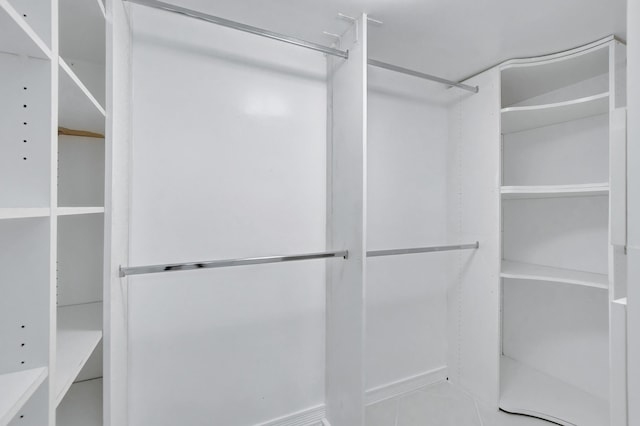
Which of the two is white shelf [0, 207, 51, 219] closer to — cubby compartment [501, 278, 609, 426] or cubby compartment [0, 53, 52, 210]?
cubby compartment [0, 53, 52, 210]

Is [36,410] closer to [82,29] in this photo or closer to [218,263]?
[218,263]

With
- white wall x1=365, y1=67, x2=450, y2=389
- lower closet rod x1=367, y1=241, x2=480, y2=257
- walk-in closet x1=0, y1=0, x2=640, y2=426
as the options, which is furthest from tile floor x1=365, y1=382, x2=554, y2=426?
lower closet rod x1=367, y1=241, x2=480, y2=257

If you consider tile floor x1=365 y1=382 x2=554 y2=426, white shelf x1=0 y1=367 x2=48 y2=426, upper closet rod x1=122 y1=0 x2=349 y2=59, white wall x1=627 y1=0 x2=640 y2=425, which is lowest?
tile floor x1=365 y1=382 x2=554 y2=426

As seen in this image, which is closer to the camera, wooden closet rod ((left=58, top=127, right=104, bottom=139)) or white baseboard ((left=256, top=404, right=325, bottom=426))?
wooden closet rod ((left=58, top=127, right=104, bottom=139))

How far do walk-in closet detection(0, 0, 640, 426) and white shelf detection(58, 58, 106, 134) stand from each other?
0.04 ft

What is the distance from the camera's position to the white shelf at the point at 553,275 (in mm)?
1554

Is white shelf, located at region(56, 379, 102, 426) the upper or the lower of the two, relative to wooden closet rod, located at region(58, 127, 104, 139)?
lower

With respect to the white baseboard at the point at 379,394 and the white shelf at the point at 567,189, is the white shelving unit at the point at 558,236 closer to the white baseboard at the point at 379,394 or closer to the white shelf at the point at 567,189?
the white shelf at the point at 567,189

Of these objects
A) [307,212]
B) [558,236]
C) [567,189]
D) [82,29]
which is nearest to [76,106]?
[82,29]

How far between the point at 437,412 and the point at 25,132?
2.26 m

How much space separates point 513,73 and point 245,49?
5.41ft

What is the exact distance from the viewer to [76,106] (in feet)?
3.09

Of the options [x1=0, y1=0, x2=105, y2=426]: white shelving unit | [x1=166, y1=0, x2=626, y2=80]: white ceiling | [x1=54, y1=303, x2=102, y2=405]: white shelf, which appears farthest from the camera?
[x1=166, y1=0, x2=626, y2=80]: white ceiling

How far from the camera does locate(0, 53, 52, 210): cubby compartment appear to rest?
58cm
